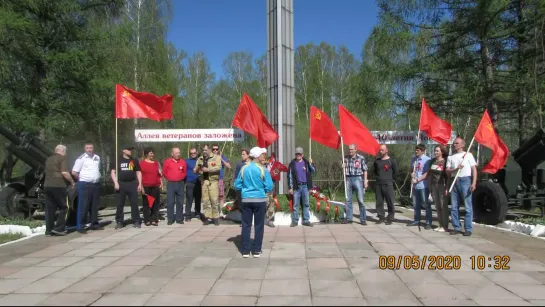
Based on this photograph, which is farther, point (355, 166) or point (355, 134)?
point (355, 134)

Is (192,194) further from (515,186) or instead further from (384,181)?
(515,186)

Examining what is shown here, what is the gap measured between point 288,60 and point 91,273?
7336 mm

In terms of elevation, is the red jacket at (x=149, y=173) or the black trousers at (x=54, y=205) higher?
the red jacket at (x=149, y=173)

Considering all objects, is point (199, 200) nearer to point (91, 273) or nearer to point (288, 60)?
point (288, 60)

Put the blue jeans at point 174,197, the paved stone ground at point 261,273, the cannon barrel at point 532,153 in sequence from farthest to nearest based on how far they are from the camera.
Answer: the cannon barrel at point 532,153
the blue jeans at point 174,197
the paved stone ground at point 261,273

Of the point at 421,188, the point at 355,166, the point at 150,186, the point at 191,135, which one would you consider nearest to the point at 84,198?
the point at 150,186

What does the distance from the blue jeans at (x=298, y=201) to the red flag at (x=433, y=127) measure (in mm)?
3198

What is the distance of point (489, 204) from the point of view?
Result: 9.34 meters

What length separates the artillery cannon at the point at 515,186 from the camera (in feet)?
29.9

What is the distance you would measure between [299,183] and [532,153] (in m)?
5.65

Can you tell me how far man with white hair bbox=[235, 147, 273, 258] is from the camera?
631 cm

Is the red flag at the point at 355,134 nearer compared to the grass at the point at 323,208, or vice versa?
the grass at the point at 323,208

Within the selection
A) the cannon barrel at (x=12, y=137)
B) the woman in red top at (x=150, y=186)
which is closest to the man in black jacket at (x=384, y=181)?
the woman in red top at (x=150, y=186)
